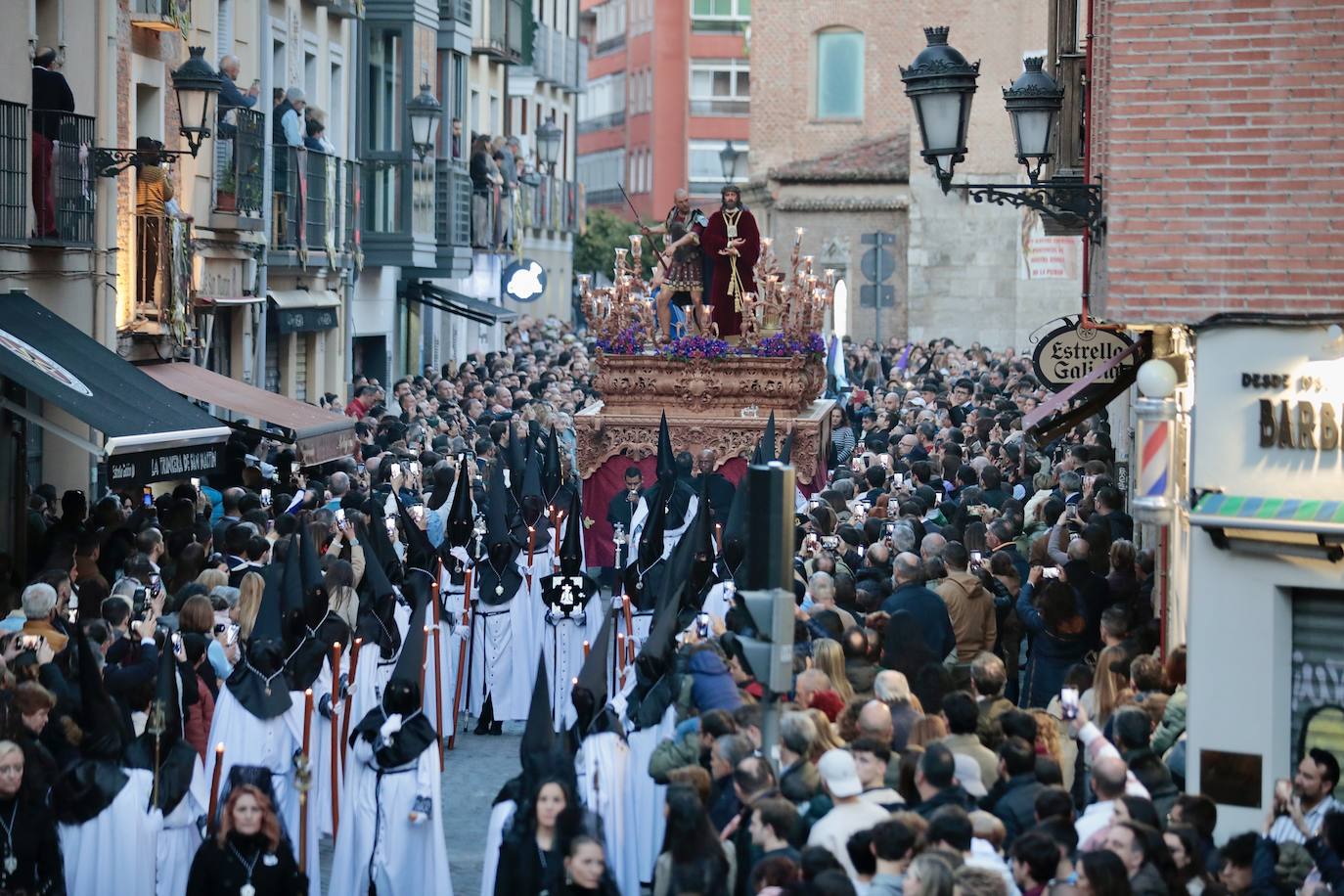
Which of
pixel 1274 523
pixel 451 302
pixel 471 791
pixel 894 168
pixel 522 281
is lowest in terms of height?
pixel 471 791

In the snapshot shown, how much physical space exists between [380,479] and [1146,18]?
11401mm

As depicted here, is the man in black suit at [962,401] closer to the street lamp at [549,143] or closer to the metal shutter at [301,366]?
the metal shutter at [301,366]

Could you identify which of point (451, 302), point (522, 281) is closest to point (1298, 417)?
point (451, 302)

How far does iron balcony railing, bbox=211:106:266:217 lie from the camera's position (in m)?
23.6

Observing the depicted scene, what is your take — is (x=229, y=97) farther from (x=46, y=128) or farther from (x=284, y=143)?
(x=284, y=143)

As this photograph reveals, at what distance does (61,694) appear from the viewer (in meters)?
10.6

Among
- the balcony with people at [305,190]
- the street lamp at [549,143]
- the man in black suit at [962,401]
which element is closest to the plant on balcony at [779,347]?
the man in black suit at [962,401]

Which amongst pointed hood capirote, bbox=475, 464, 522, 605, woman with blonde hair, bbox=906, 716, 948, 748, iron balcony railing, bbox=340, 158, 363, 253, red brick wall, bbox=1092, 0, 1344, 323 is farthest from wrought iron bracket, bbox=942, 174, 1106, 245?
iron balcony railing, bbox=340, 158, 363, 253

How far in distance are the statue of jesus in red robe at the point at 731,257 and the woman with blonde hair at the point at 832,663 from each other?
1272 centimetres

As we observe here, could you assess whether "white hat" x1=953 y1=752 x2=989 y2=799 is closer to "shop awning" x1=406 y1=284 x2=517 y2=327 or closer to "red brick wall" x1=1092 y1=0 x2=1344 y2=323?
"red brick wall" x1=1092 y1=0 x2=1344 y2=323

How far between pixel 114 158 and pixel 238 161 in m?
4.83

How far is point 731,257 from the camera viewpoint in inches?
935

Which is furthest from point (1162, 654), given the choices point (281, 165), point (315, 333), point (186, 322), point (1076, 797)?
point (315, 333)

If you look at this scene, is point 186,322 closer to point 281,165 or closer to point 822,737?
point 281,165
